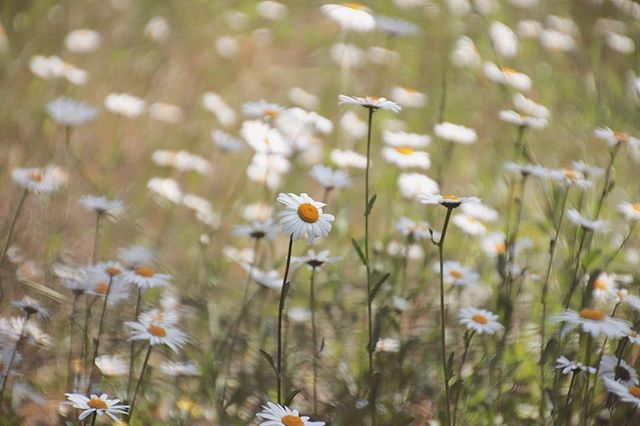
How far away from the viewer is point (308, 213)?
1305 mm

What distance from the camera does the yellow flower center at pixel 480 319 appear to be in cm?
Answer: 155

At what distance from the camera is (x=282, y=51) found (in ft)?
14.1

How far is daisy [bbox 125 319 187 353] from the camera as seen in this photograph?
1344 millimetres

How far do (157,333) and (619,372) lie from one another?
784mm

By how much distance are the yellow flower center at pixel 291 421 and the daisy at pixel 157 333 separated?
257mm

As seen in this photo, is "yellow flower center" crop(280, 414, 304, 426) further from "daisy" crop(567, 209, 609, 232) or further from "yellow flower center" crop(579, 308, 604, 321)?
"daisy" crop(567, 209, 609, 232)

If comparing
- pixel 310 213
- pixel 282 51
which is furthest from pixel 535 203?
pixel 282 51

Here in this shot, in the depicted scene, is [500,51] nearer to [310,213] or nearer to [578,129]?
[578,129]

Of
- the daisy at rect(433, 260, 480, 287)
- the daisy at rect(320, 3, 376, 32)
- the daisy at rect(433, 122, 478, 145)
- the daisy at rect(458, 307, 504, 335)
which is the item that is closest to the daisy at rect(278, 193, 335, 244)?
the daisy at rect(458, 307, 504, 335)

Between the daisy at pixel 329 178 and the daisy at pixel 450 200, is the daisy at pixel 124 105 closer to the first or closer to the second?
the daisy at pixel 329 178

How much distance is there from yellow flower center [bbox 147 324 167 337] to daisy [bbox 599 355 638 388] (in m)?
0.73

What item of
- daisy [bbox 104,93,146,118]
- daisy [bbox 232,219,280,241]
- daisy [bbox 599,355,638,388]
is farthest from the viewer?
daisy [bbox 104,93,146,118]

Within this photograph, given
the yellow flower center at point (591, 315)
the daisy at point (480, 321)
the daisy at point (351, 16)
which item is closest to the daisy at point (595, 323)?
the yellow flower center at point (591, 315)

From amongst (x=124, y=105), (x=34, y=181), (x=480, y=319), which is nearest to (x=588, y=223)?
(x=480, y=319)
